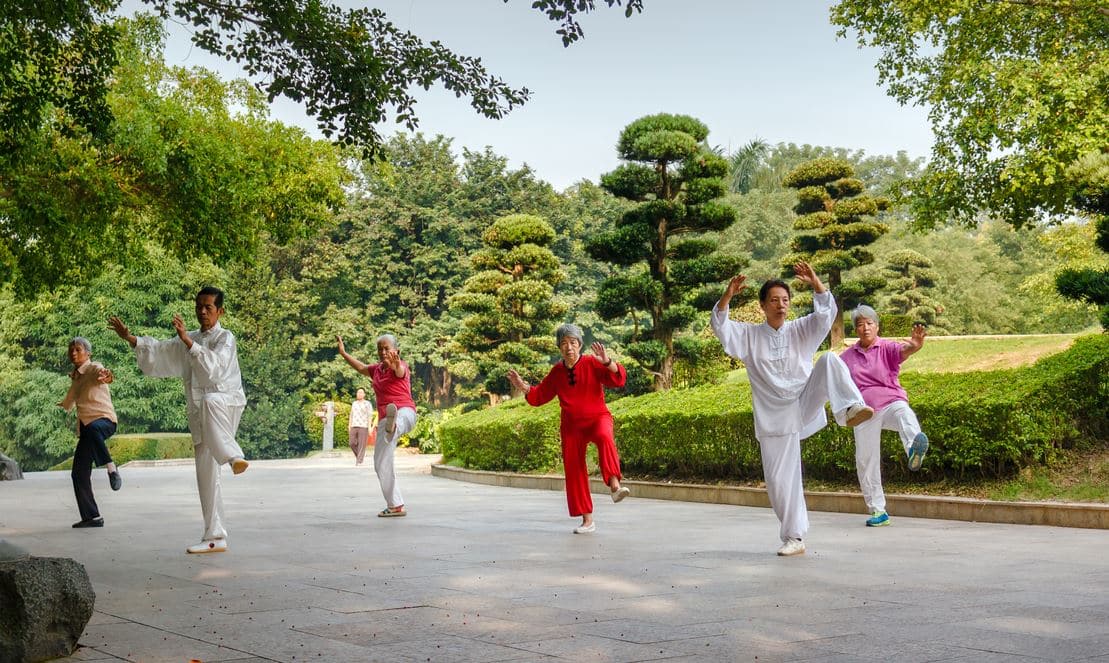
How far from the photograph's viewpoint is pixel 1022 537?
9398 millimetres

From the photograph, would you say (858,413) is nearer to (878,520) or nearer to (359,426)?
(878,520)

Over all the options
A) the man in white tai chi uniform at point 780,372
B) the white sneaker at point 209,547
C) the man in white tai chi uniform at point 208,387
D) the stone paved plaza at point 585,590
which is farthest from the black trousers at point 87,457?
the man in white tai chi uniform at point 780,372

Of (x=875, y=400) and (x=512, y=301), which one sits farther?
(x=512, y=301)

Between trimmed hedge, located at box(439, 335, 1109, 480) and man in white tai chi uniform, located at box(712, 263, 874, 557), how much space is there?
349cm

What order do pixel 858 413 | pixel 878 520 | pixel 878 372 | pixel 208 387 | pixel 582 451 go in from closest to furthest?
pixel 208 387, pixel 858 413, pixel 878 520, pixel 582 451, pixel 878 372

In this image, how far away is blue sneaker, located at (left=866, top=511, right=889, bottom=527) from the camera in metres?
10.6

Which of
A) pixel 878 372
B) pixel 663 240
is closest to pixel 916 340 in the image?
pixel 878 372

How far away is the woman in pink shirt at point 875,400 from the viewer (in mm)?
10609

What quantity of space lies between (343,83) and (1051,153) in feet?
35.0

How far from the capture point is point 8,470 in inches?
877

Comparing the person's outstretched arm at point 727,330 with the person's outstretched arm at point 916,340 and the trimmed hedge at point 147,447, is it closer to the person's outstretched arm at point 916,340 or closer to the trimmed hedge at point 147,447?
the person's outstretched arm at point 916,340

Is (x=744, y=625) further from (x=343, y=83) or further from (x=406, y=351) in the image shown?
(x=406, y=351)

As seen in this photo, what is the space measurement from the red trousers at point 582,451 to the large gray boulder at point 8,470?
1584cm

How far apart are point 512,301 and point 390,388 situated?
20987 mm
